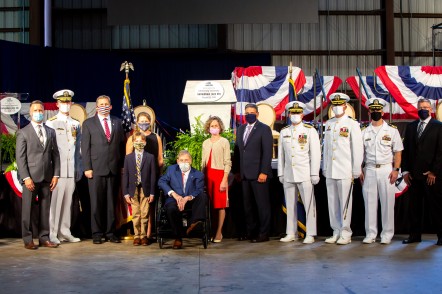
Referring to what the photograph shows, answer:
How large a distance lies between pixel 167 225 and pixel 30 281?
220 centimetres

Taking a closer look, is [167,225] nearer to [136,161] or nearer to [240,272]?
[136,161]

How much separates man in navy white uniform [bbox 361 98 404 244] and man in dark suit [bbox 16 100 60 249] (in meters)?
3.45

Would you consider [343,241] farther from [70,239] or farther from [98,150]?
[70,239]

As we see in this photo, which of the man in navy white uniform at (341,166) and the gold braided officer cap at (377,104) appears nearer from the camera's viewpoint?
the man in navy white uniform at (341,166)

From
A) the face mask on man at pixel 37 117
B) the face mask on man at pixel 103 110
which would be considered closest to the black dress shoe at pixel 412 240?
the face mask on man at pixel 103 110

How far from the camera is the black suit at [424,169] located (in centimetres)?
786

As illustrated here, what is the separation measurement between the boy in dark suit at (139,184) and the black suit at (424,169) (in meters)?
2.86

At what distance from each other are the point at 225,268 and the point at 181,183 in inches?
66.5

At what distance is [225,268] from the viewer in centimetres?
636

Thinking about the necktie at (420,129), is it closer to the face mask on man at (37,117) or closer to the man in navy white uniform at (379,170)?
the man in navy white uniform at (379,170)

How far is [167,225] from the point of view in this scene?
776 centimetres

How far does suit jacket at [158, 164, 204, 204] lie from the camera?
7797 millimetres

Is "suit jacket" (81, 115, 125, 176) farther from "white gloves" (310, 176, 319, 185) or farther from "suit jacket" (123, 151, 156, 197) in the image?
"white gloves" (310, 176, 319, 185)

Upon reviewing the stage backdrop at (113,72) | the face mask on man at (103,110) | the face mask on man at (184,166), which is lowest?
the face mask on man at (184,166)
